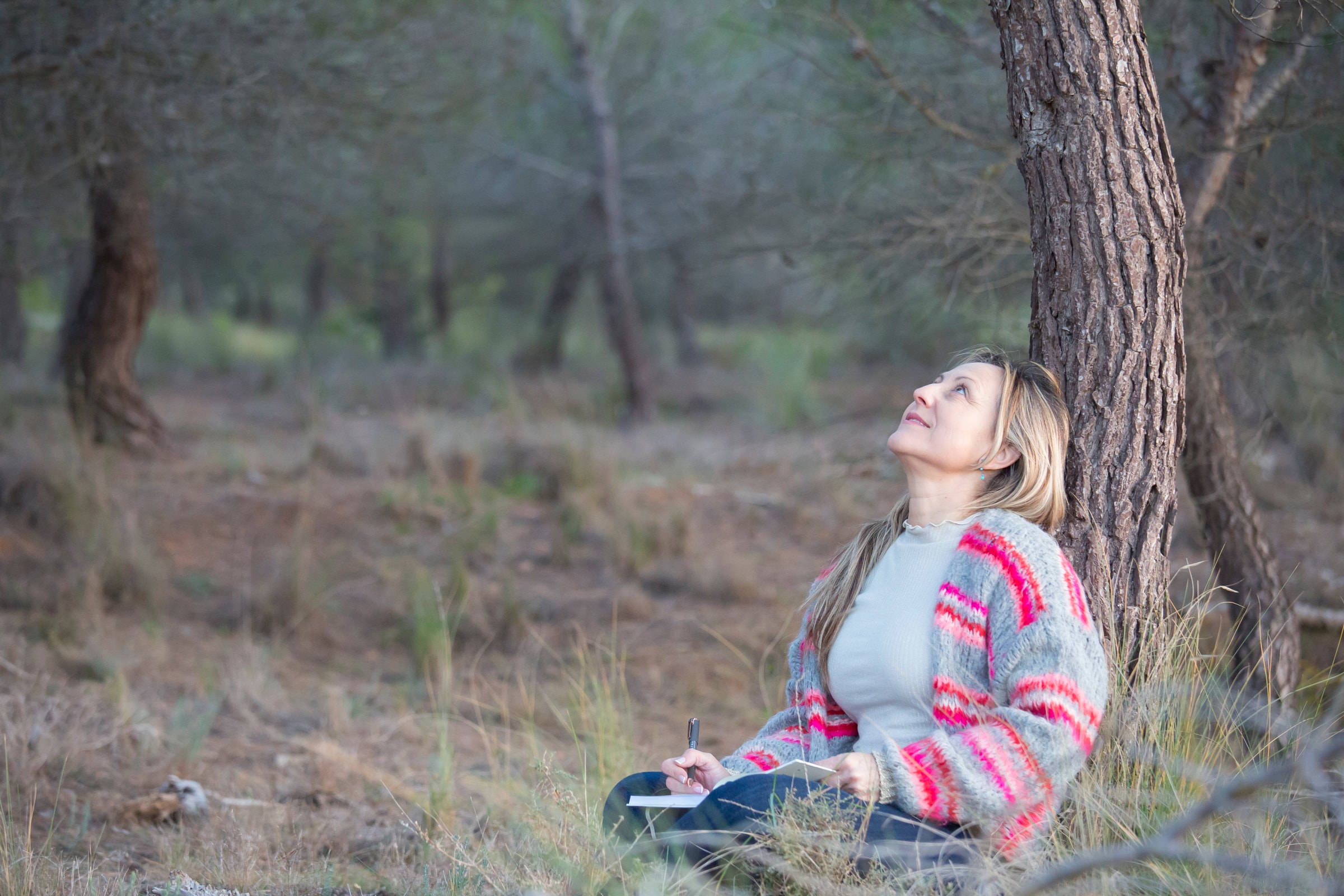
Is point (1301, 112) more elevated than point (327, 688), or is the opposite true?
point (1301, 112)

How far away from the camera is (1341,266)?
450cm

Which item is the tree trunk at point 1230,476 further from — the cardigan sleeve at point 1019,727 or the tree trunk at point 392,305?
the tree trunk at point 392,305

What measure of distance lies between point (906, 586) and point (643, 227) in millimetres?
9996

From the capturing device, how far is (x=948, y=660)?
2.04 meters

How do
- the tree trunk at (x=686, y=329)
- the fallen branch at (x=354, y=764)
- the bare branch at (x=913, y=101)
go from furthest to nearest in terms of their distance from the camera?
the tree trunk at (x=686, y=329)
the bare branch at (x=913, y=101)
the fallen branch at (x=354, y=764)

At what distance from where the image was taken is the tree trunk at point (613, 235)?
35.6 feet

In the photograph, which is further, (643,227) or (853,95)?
(643,227)

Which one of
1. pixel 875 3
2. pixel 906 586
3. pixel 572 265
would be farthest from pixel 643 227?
pixel 906 586

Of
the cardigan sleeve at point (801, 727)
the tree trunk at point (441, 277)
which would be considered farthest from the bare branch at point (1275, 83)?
the tree trunk at point (441, 277)

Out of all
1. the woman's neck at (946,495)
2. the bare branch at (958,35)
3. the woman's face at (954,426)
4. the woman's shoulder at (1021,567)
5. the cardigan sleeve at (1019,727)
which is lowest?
the cardigan sleeve at (1019,727)

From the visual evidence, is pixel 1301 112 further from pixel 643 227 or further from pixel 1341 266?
pixel 643 227

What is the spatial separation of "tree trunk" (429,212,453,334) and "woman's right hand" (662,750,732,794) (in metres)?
14.7

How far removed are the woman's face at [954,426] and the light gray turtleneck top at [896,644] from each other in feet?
0.42

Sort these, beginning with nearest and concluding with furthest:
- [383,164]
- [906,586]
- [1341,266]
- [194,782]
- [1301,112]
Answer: [906,586] → [194,782] → [1301,112] → [1341,266] → [383,164]
